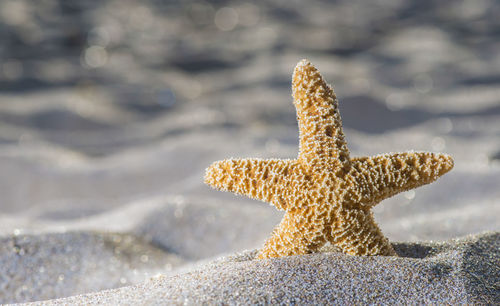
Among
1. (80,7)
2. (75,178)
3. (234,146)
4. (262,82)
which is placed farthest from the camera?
(80,7)

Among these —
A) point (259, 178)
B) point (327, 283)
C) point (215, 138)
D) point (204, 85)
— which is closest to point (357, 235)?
point (327, 283)

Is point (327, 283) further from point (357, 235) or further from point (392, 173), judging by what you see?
point (392, 173)

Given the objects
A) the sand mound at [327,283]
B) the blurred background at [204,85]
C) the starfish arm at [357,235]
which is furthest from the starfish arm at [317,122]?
the blurred background at [204,85]

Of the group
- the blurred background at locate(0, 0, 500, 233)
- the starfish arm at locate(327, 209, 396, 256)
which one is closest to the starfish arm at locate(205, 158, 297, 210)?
the starfish arm at locate(327, 209, 396, 256)

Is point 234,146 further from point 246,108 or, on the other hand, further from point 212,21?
point 212,21

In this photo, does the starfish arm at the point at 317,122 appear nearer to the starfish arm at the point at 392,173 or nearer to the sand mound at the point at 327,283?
the starfish arm at the point at 392,173

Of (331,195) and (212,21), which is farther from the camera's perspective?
Result: (212,21)

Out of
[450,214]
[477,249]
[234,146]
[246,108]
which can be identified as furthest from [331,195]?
[246,108]

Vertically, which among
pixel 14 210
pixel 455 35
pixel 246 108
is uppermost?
pixel 455 35
